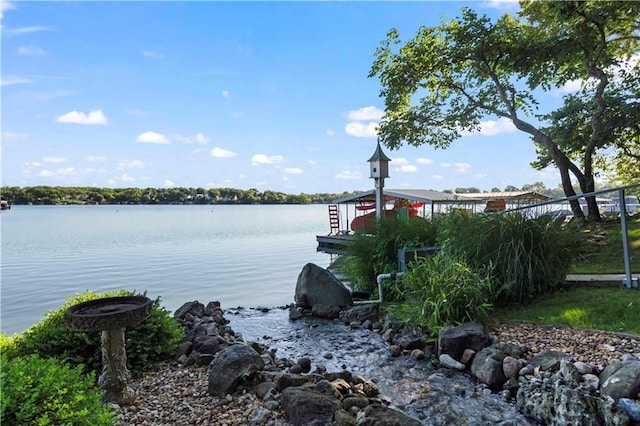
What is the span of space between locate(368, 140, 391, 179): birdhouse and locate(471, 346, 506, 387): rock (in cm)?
793

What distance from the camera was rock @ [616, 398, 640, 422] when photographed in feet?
8.00

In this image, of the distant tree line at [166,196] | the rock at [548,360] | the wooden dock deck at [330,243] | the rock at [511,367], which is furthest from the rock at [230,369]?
the distant tree line at [166,196]

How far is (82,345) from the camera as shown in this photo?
3434 mm

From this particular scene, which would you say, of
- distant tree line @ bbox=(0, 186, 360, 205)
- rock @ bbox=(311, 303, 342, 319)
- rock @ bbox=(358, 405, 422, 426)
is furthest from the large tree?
distant tree line @ bbox=(0, 186, 360, 205)

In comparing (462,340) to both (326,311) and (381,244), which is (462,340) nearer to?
(326,311)

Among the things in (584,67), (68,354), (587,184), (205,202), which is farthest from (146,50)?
(205,202)

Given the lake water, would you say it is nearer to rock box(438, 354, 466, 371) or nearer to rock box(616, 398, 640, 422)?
rock box(438, 354, 466, 371)

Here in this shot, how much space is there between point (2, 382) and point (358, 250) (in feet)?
19.4

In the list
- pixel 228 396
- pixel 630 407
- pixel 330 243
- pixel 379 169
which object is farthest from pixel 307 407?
pixel 330 243

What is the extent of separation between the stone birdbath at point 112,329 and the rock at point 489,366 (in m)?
2.83

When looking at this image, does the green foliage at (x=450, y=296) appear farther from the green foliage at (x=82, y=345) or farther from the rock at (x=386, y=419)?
the green foliage at (x=82, y=345)

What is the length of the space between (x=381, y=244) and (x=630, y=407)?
15.1 feet

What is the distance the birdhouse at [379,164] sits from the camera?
11109mm

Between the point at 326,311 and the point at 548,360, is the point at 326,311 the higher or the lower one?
the lower one
